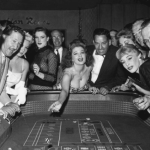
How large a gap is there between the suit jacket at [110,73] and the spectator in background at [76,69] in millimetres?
171

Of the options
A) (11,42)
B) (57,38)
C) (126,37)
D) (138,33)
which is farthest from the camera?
(57,38)

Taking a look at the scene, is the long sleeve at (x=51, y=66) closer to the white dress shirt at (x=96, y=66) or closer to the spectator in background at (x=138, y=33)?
the white dress shirt at (x=96, y=66)

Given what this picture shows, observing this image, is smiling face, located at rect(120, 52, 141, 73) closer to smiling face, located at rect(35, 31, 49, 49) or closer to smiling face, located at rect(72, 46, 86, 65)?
smiling face, located at rect(72, 46, 86, 65)

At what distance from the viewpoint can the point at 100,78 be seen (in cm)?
276

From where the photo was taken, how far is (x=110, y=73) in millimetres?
2812

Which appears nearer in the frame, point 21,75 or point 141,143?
point 141,143

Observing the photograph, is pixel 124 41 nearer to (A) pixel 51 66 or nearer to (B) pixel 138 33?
(B) pixel 138 33

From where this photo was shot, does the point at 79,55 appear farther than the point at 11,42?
Yes

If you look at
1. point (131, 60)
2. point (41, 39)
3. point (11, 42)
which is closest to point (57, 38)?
point (41, 39)

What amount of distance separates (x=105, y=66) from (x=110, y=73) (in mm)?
116

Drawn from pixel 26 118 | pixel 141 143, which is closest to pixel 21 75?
pixel 26 118

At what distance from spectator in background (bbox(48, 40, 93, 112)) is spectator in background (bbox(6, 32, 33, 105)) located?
439 millimetres

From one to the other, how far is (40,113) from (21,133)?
0.62 m

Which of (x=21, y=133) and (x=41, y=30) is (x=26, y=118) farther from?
(x=41, y=30)
